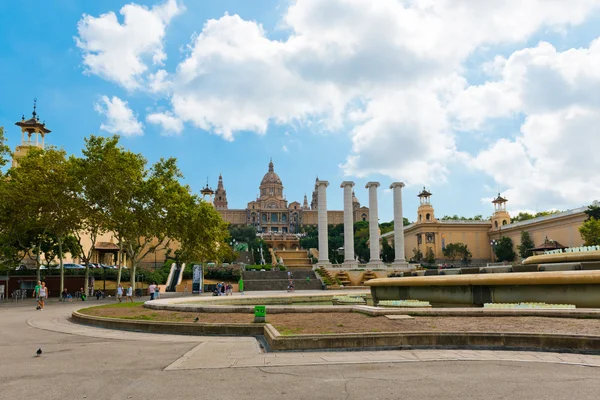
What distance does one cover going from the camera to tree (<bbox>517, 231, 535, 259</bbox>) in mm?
81000

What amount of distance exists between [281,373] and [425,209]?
313 feet

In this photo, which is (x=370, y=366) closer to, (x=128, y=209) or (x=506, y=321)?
(x=506, y=321)

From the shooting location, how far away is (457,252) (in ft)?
312

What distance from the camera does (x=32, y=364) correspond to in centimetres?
1097

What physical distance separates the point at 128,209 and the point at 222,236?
1402 centimetres

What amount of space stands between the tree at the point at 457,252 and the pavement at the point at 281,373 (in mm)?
86996

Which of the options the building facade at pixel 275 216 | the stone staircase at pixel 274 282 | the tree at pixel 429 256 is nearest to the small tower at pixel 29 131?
the stone staircase at pixel 274 282

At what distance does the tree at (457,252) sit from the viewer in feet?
309

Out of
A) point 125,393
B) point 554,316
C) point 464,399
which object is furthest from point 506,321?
point 125,393

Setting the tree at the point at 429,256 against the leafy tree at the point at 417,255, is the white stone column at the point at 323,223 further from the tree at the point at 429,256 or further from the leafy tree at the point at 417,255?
the leafy tree at the point at 417,255

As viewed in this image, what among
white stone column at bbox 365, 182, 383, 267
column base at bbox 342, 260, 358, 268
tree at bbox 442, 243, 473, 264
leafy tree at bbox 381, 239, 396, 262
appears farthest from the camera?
leafy tree at bbox 381, 239, 396, 262

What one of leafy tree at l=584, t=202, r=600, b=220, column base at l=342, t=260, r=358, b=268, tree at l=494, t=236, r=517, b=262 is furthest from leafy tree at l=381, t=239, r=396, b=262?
column base at l=342, t=260, r=358, b=268

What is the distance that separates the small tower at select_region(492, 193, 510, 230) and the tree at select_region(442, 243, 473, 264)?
366 inches

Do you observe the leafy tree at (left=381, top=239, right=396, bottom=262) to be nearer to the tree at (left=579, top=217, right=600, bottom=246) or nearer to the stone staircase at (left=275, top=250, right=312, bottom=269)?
the stone staircase at (left=275, top=250, right=312, bottom=269)
